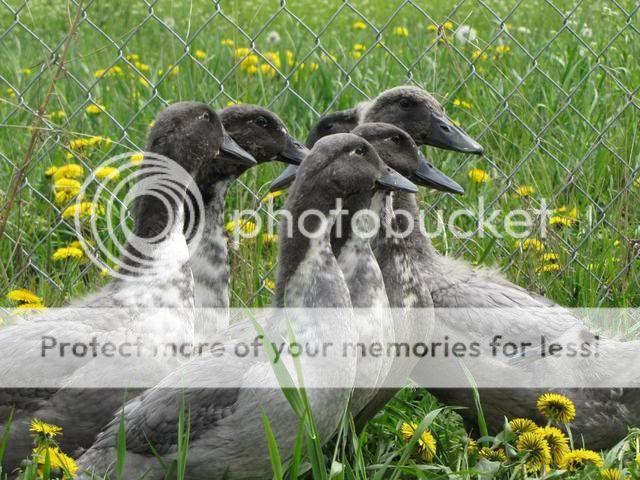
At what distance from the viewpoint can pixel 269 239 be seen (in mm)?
4629

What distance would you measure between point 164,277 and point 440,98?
78.0 inches

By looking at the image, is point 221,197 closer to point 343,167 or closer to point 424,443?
point 343,167

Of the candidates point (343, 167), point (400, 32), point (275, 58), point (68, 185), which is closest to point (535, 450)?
point (343, 167)

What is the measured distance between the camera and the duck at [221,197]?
3934mm

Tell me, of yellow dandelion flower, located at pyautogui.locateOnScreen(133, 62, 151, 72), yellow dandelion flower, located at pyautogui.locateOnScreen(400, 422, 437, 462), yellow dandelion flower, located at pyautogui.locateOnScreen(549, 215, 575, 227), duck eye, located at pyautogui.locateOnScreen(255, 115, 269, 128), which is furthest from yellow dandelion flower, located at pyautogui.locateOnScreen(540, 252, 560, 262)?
yellow dandelion flower, located at pyautogui.locateOnScreen(133, 62, 151, 72)

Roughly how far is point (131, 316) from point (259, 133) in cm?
82

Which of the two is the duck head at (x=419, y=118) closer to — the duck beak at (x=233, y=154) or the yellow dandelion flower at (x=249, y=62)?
the duck beak at (x=233, y=154)

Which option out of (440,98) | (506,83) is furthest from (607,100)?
(440,98)

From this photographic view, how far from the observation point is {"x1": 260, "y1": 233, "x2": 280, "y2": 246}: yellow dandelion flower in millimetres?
4617

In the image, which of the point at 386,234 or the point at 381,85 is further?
the point at 381,85

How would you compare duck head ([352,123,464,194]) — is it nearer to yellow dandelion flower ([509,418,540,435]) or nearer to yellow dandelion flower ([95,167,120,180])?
yellow dandelion flower ([509,418,540,435])

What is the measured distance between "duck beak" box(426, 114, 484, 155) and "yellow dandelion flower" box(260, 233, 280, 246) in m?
0.78

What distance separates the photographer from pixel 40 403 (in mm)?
3490

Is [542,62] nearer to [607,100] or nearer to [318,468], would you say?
[607,100]
